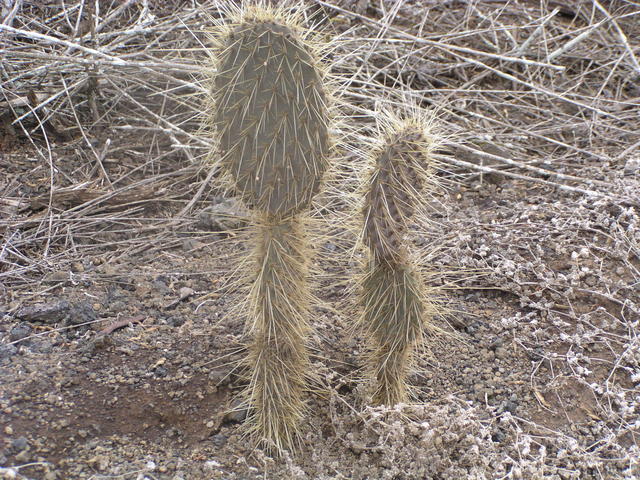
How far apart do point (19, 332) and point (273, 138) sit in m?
1.50

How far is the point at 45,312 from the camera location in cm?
307

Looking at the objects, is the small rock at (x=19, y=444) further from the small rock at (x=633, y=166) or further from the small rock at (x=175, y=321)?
the small rock at (x=633, y=166)

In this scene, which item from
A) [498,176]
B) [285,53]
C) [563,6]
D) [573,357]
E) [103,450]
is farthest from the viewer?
[563,6]

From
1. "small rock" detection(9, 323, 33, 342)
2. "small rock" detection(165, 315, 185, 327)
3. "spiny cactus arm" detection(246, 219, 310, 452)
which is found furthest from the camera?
"small rock" detection(165, 315, 185, 327)

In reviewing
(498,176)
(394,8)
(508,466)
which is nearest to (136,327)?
(508,466)

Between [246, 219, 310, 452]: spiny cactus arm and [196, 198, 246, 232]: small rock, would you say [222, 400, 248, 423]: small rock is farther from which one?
[196, 198, 246, 232]: small rock

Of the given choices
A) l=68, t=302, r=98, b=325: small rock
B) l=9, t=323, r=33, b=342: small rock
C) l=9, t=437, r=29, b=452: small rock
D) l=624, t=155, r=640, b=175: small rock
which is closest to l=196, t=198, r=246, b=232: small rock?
l=68, t=302, r=98, b=325: small rock

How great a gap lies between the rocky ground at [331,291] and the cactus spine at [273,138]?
0.72ft

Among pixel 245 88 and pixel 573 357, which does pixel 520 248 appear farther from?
pixel 245 88

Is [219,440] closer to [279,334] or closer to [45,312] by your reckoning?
[279,334]

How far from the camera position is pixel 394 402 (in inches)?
109

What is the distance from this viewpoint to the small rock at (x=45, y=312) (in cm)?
306

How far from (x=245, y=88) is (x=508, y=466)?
1676 millimetres

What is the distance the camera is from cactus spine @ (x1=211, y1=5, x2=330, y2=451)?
7.08 ft
